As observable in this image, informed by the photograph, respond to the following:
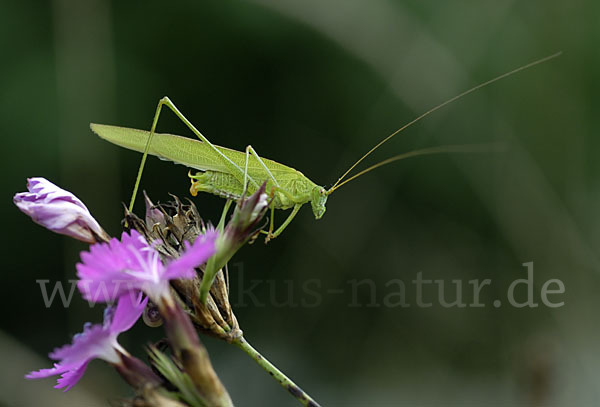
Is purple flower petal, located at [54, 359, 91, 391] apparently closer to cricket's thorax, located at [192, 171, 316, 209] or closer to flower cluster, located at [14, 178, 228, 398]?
flower cluster, located at [14, 178, 228, 398]

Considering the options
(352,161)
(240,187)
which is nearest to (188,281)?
(240,187)

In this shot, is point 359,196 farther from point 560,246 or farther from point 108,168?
point 108,168

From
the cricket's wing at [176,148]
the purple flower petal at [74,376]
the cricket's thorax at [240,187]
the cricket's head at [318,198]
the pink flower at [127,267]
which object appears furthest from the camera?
the cricket's head at [318,198]

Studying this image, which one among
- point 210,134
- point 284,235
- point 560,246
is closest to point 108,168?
point 210,134

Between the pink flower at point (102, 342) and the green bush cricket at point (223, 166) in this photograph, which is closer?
the pink flower at point (102, 342)

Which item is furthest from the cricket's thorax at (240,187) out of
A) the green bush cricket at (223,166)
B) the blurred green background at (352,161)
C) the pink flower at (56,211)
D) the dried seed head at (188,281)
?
the blurred green background at (352,161)

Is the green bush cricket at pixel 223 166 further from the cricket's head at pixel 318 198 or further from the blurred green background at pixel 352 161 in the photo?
the blurred green background at pixel 352 161

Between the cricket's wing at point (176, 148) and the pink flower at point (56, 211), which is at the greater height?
the cricket's wing at point (176, 148)

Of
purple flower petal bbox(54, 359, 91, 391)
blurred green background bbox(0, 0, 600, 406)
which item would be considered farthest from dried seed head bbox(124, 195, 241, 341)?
blurred green background bbox(0, 0, 600, 406)
